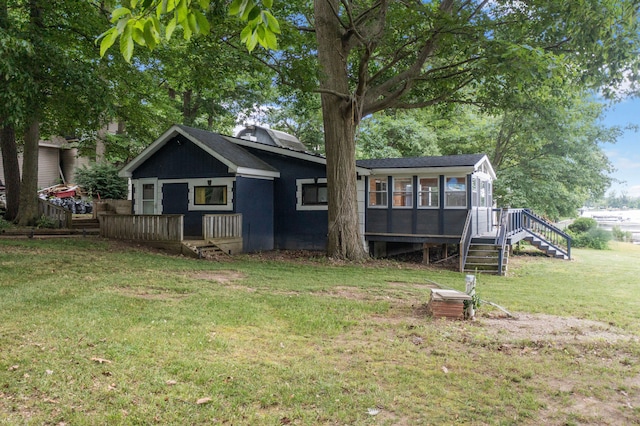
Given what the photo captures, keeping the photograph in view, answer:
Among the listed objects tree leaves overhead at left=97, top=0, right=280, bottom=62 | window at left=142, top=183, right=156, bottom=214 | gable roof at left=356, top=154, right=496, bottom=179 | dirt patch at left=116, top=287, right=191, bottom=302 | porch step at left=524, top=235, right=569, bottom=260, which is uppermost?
gable roof at left=356, top=154, right=496, bottom=179

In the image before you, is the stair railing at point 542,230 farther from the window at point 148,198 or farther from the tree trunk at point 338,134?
the window at point 148,198

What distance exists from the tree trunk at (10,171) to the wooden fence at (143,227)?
4.31 m

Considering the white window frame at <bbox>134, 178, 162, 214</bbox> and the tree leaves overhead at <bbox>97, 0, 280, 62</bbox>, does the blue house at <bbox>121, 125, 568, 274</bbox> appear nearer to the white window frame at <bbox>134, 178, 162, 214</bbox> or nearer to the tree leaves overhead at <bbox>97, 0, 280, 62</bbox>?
the white window frame at <bbox>134, 178, 162, 214</bbox>

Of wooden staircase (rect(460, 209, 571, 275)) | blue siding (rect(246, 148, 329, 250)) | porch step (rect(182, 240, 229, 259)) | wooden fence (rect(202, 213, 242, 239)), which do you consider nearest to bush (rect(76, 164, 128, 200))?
blue siding (rect(246, 148, 329, 250))

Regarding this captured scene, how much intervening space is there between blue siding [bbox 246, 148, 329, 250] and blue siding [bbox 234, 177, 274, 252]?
0.30 metres

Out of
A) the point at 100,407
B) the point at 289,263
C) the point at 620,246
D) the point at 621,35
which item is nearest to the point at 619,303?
the point at 621,35

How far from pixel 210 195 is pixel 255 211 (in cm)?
172

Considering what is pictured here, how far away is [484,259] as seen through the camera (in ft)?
47.0

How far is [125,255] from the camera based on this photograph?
11.9 meters

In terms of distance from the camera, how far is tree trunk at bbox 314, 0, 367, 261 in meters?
13.9

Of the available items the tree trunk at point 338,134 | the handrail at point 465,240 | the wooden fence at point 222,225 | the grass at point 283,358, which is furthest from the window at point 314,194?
the grass at point 283,358

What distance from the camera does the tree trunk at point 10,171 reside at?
16.5 meters

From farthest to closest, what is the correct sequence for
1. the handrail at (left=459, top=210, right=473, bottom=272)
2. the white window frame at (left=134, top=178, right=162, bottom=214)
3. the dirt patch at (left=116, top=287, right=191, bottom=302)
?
the white window frame at (left=134, top=178, right=162, bottom=214), the handrail at (left=459, top=210, right=473, bottom=272), the dirt patch at (left=116, top=287, right=191, bottom=302)

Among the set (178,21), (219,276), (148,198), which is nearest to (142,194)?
(148,198)
